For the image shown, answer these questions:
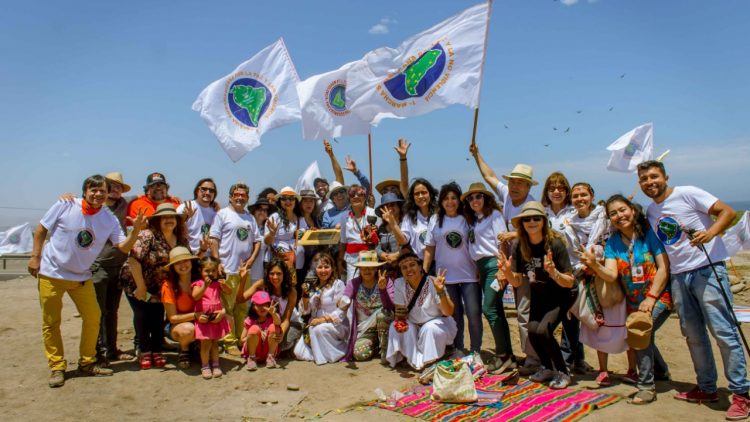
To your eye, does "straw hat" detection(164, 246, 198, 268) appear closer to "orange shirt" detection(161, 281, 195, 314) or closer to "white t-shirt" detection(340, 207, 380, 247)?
"orange shirt" detection(161, 281, 195, 314)

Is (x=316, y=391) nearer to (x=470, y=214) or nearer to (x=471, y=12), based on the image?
(x=470, y=214)

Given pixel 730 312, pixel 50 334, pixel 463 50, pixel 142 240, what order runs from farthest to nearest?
pixel 463 50 < pixel 142 240 < pixel 50 334 < pixel 730 312

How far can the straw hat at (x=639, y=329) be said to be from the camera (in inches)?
182

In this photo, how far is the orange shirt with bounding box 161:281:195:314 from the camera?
5.94 m

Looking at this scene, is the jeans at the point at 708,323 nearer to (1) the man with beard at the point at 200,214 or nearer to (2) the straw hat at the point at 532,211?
(2) the straw hat at the point at 532,211

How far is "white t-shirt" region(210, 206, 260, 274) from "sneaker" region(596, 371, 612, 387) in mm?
4404

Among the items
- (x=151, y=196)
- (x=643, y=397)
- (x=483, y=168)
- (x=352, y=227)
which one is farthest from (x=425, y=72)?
(x=643, y=397)

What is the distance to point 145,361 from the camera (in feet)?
19.9

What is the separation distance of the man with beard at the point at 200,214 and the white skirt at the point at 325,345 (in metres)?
1.82

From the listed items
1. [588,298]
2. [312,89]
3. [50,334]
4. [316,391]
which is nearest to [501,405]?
[588,298]

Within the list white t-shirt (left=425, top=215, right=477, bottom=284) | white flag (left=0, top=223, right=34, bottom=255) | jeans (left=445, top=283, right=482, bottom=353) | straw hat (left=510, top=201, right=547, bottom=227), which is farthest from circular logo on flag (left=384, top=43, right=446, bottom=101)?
white flag (left=0, top=223, right=34, bottom=255)

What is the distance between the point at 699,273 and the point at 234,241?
5144 mm

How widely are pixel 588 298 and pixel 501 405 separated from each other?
4.66 ft

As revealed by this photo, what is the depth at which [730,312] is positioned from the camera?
14.3ft
